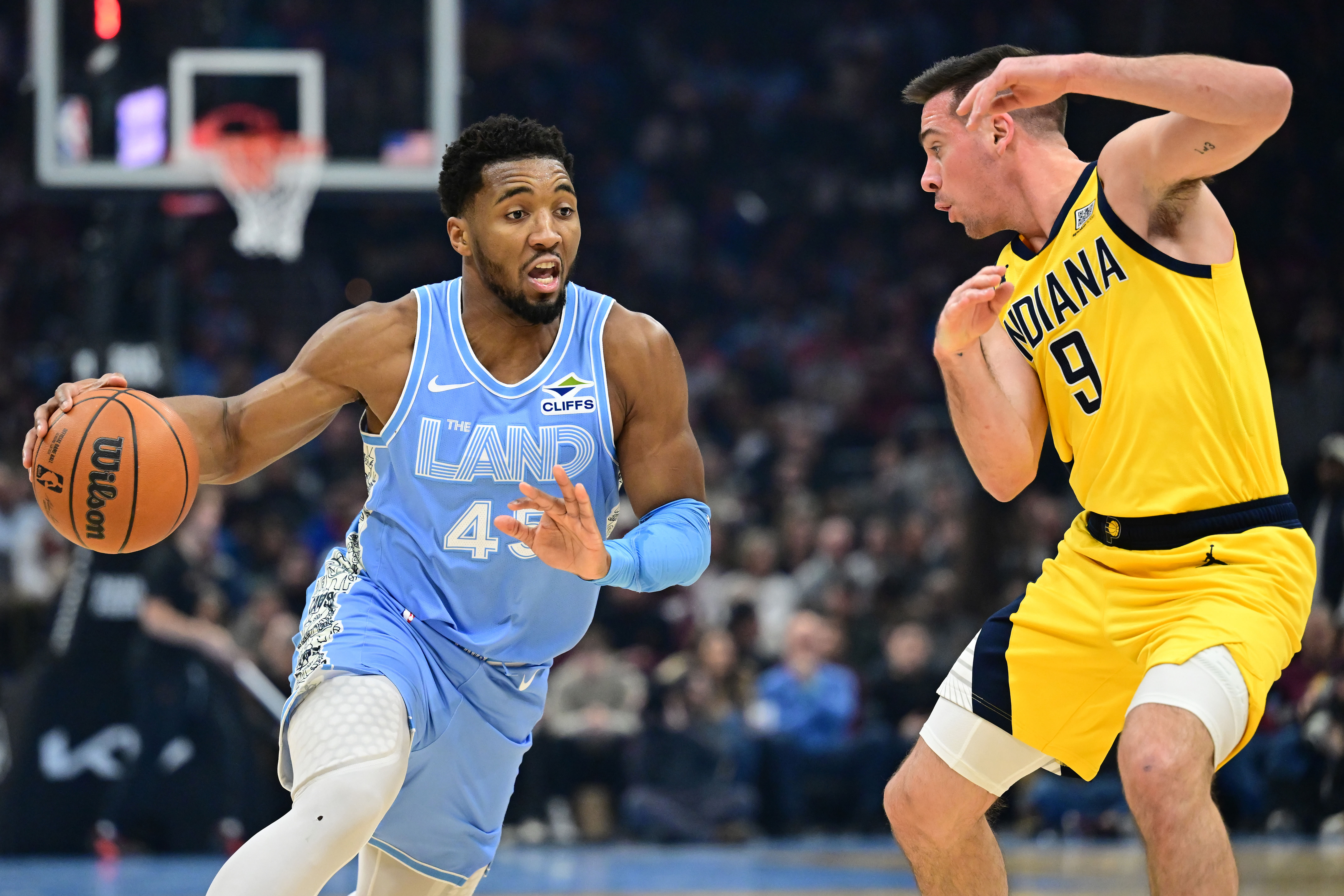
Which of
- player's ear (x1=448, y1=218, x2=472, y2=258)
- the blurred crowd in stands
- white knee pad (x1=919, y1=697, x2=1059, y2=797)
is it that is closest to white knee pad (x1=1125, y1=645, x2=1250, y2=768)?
white knee pad (x1=919, y1=697, x2=1059, y2=797)

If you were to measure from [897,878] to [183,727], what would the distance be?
4288 millimetres

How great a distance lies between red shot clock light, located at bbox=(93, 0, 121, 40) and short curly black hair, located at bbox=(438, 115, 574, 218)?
5.50 m

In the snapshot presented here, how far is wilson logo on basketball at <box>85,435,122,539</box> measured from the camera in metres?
3.78

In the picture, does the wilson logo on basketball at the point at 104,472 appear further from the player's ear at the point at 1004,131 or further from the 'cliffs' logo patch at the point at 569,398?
the player's ear at the point at 1004,131

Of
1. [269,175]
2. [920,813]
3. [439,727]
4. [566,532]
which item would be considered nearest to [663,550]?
[566,532]

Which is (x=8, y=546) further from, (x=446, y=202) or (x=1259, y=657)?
(x=1259, y=657)

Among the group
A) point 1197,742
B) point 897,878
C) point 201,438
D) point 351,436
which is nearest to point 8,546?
point 351,436

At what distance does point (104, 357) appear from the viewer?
905 centimetres

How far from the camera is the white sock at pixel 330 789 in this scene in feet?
10.7

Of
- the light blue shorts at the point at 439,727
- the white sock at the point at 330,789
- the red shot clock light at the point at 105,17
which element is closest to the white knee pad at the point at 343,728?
the white sock at the point at 330,789

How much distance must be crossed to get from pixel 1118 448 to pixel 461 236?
6.13 feet

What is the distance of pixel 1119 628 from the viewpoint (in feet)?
12.1

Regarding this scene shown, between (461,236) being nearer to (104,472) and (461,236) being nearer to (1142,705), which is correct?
(104,472)

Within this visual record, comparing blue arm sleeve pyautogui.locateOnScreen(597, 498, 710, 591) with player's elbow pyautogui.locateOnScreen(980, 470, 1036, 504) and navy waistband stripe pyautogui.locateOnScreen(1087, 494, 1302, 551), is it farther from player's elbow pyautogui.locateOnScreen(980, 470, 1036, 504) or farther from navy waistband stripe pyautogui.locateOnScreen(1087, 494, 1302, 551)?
navy waistband stripe pyautogui.locateOnScreen(1087, 494, 1302, 551)
